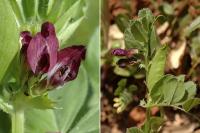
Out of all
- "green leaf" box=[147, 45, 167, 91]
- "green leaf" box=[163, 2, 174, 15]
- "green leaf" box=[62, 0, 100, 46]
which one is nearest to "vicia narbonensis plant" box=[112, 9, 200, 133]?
"green leaf" box=[147, 45, 167, 91]

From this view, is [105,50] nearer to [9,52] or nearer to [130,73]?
[130,73]

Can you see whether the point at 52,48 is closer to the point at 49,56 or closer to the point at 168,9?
the point at 49,56

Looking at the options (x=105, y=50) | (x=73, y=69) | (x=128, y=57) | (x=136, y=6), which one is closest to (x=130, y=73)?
(x=105, y=50)

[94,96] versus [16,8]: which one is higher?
[16,8]

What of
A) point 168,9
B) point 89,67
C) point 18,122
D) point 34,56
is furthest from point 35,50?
point 168,9

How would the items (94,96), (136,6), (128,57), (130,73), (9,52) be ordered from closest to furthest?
(9,52) → (128,57) → (94,96) → (130,73) → (136,6)

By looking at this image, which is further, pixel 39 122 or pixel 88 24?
pixel 88 24

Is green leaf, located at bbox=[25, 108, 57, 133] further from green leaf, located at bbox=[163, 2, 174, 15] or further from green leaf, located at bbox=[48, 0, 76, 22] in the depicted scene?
green leaf, located at bbox=[163, 2, 174, 15]

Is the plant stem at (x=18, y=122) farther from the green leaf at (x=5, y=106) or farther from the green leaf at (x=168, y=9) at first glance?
the green leaf at (x=168, y=9)
